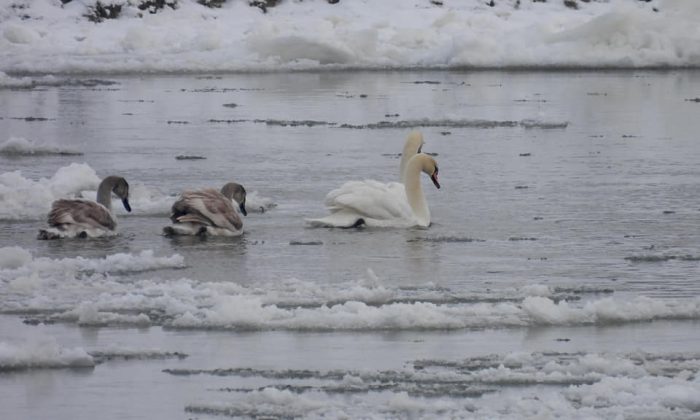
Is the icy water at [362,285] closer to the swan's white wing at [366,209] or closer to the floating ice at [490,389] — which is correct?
the floating ice at [490,389]

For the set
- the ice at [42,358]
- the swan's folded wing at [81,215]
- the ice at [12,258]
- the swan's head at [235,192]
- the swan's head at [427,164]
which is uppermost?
the swan's head at [427,164]

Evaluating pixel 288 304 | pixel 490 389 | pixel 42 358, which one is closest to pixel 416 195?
pixel 288 304

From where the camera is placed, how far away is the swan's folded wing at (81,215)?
11883 mm

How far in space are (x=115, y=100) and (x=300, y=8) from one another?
1579cm

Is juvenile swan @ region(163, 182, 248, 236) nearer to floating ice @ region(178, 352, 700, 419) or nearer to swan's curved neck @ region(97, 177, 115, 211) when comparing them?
swan's curved neck @ region(97, 177, 115, 211)

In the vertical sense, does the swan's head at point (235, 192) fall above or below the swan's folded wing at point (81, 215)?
above

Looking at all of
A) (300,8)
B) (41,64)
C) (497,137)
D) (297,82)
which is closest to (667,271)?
(497,137)

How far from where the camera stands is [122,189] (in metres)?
12.7

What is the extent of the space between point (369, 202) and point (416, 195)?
430 millimetres

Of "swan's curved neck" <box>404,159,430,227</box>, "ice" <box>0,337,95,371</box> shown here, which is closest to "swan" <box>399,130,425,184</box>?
"swan's curved neck" <box>404,159,430,227</box>

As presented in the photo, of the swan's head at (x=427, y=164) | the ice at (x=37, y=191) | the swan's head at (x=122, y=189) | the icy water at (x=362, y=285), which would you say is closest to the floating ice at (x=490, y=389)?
the icy water at (x=362, y=285)

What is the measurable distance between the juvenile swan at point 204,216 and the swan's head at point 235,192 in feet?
1.62

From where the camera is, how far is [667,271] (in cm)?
1045

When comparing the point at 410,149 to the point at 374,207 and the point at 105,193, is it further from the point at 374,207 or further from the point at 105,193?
the point at 105,193
